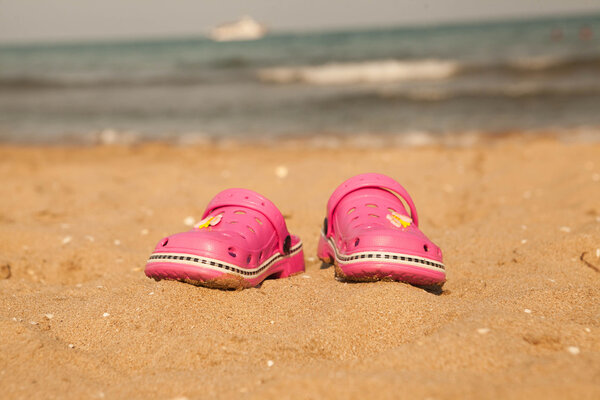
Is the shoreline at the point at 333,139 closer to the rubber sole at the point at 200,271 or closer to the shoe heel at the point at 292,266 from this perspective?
the shoe heel at the point at 292,266

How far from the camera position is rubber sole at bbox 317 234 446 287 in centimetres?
181

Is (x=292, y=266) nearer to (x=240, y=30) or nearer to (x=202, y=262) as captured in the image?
(x=202, y=262)

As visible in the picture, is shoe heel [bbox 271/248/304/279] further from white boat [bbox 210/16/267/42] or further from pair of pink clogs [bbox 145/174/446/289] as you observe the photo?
white boat [bbox 210/16/267/42]

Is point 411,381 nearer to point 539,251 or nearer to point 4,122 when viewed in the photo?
point 539,251

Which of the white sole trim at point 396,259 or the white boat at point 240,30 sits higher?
the white sole trim at point 396,259

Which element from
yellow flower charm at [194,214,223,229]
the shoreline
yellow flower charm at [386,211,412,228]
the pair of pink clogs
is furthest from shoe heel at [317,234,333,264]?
the shoreline

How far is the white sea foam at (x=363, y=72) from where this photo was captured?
12.5 m

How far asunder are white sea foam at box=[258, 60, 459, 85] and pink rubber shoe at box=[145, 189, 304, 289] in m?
10.4

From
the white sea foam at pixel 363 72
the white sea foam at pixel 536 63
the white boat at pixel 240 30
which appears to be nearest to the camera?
the white sea foam at pixel 536 63

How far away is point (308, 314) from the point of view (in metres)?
1.78

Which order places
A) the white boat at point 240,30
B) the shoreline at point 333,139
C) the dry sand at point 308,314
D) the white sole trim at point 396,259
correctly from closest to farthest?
the dry sand at point 308,314 → the white sole trim at point 396,259 → the shoreline at point 333,139 → the white boat at point 240,30

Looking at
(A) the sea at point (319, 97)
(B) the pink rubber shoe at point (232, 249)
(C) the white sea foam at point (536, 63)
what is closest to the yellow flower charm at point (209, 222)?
(B) the pink rubber shoe at point (232, 249)

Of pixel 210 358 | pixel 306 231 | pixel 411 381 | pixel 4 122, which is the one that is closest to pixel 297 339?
pixel 210 358

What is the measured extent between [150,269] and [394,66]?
1340 cm
